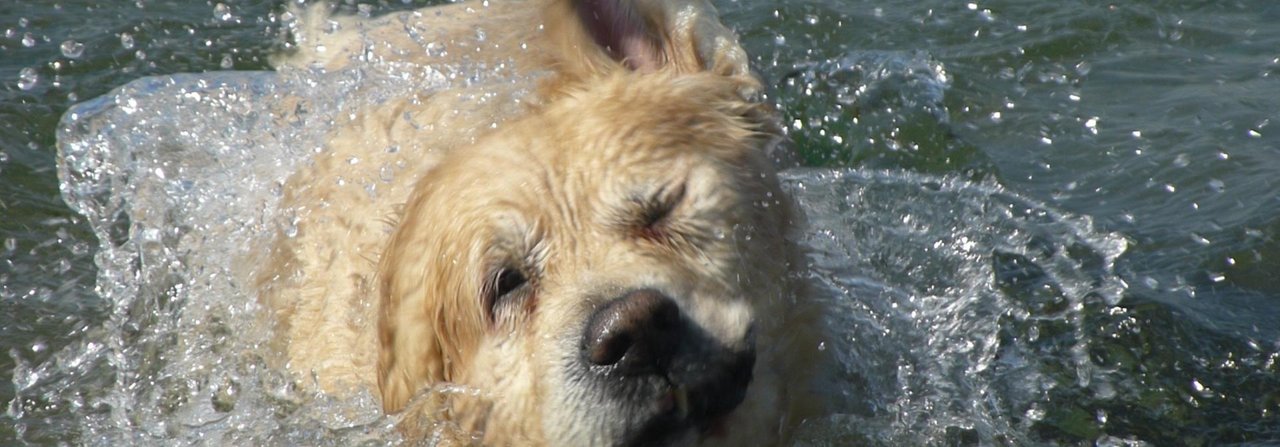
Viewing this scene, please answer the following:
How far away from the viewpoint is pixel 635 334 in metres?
3.19

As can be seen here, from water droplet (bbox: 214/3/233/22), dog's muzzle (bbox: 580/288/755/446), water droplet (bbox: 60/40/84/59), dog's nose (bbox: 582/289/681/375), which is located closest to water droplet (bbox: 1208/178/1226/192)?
dog's muzzle (bbox: 580/288/755/446)

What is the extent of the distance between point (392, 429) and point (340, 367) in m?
0.42

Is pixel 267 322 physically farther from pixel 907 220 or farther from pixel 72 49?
pixel 72 49

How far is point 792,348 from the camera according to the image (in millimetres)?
3809

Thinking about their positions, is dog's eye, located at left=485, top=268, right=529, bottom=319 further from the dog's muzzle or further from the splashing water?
the splashing water

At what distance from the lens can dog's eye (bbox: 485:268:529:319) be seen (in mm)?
3496

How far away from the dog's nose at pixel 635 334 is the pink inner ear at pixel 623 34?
3.91ft

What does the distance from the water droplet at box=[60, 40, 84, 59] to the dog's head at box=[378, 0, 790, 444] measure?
347 centimetres

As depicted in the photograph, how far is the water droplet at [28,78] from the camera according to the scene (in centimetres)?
649

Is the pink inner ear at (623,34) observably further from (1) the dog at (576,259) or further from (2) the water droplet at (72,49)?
(2) the water droplet at (72,49)

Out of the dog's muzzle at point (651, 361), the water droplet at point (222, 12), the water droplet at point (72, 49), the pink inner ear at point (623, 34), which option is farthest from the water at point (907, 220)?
the dog's muzzle at point (651, 361)

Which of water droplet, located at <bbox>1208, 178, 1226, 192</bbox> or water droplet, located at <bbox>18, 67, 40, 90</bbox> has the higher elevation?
water droplet, located at <bbox>1208, 178, 1226, 192</bbox>

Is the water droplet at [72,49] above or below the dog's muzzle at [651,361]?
below

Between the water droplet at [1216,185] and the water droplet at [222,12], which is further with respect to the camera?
the water droplet at [222,12]
